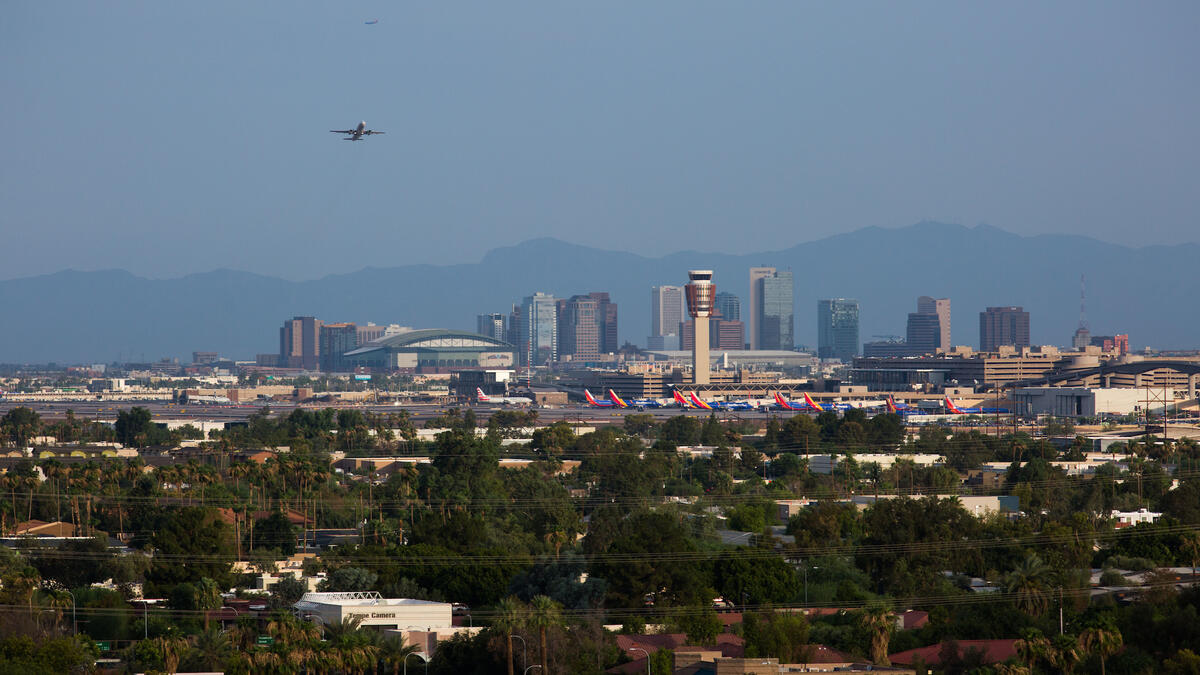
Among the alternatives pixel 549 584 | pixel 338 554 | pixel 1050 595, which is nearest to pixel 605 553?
pixel 549 584

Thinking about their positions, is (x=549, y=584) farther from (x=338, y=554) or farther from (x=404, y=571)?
(x=338, y=554)

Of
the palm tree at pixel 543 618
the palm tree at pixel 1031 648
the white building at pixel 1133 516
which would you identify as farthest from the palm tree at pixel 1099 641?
the white building at pixel 1133 516

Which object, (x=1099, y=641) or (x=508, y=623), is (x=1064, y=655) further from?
(x=508, y=623)

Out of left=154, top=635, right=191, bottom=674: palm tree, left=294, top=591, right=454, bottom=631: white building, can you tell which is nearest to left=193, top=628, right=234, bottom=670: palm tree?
left=154, top=635, right=191, bottom=674: palm tree

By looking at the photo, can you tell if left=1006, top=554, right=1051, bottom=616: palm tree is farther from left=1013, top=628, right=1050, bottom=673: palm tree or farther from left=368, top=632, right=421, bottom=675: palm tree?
left=368, top=632, right=421, bottom=675: palm tree

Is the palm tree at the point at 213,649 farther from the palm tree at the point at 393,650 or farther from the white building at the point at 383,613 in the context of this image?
the white building at the point at 383,613

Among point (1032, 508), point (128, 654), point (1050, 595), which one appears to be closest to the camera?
point (128, 654)
